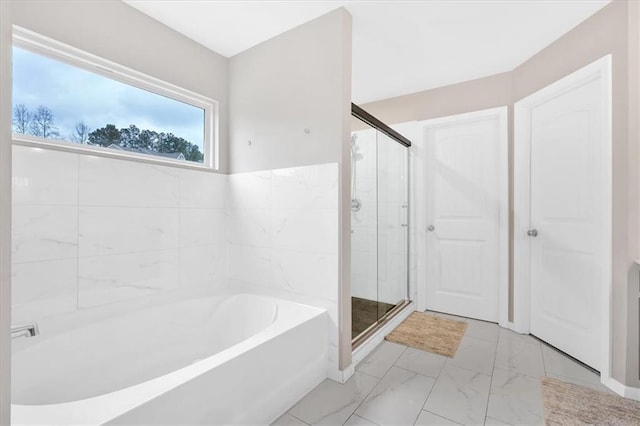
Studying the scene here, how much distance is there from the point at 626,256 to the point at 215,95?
10.4 ft

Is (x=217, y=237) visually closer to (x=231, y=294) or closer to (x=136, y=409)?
(x=231, y=294)

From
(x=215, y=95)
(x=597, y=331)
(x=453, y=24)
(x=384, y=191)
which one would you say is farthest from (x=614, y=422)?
(x=215, y=95)

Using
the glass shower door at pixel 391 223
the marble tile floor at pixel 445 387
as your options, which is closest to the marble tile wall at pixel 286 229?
the marble tile floor at pixel 445 387

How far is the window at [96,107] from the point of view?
1659 millimetres

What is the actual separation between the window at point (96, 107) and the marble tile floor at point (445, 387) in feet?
6.67

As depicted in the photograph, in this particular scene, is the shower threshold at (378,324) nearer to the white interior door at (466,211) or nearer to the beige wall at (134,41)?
the white interior door at (466,211)

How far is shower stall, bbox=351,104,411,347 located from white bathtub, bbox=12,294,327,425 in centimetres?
60

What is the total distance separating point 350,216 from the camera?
2096 millimetres

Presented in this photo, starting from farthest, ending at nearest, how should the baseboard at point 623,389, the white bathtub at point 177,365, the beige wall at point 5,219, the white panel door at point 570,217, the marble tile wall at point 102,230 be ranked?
the white panel door at point 570,217, the baseboard at point 623,389, the marble tile wall at point 102,230, the white bathtub at point 177,365, the beige wall at point 5,219

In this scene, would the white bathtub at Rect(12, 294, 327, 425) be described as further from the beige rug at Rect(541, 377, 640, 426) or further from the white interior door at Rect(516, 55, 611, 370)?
the white interior door at Rect(516, 55, 611, 370)

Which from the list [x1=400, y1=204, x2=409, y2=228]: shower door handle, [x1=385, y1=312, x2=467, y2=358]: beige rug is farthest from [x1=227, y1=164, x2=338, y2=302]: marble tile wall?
[x1=400, y1=204, x2=409, y2=228]: shower door handle

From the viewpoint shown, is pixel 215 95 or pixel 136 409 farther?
pixel 215 95

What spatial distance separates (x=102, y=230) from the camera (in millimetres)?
1853

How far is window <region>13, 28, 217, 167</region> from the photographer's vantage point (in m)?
1.66
